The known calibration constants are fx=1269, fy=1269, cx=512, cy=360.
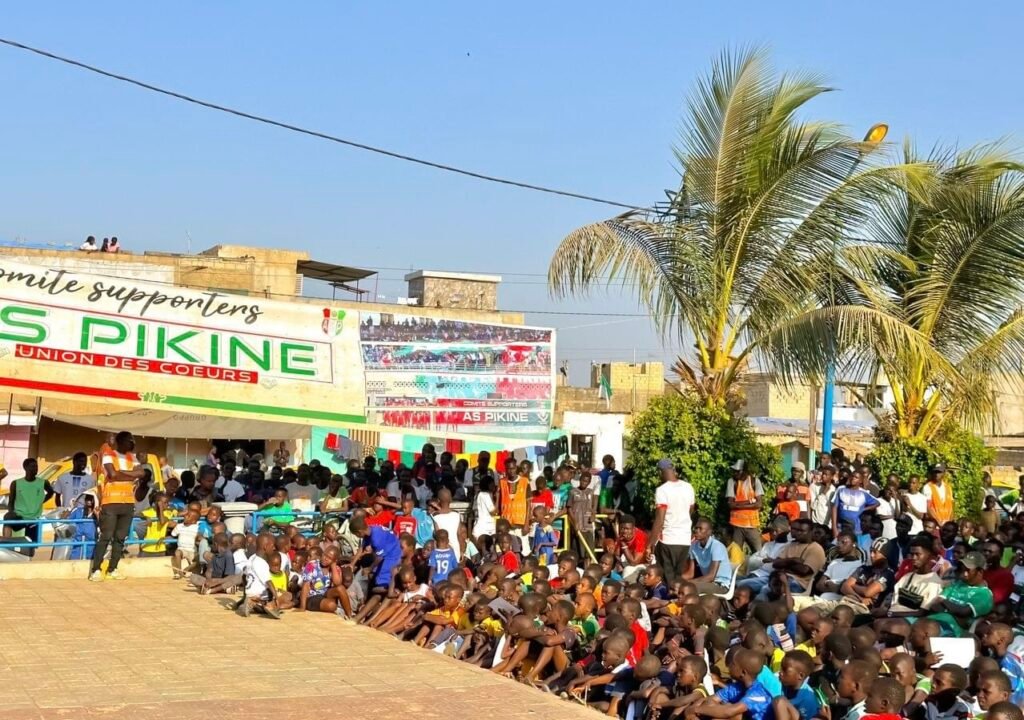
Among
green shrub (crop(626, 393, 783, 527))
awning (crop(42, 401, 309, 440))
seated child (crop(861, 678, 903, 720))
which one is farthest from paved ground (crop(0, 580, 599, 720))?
awning (crop(42, 401, 309, 440))

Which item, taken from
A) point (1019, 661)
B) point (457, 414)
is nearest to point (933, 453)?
point (457, 414)

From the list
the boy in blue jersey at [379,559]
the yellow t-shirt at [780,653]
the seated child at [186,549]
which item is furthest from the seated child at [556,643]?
the seated child at [186,549]

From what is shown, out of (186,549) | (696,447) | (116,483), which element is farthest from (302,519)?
(696,447)

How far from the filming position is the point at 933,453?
15.9 m

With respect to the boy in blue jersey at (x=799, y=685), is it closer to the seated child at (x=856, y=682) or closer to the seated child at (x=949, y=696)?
the seated child at (x=856, y=682)

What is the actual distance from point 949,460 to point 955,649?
7.88 meters

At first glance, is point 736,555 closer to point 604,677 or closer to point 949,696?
point 604,677

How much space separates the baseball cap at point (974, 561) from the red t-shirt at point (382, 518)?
233 inches

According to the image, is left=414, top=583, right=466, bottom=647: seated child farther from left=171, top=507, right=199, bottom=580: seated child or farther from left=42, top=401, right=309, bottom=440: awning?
left=42, top=401, right=309, bottom=440: awning

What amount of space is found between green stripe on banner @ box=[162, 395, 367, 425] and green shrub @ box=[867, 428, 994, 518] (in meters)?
6.71

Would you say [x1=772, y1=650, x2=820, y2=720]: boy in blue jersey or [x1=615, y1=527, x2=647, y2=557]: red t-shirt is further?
[x1=615, y1=527, x2=647, y2=557]: red t-shirt

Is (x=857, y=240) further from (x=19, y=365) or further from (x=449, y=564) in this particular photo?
(x=19, y=365)

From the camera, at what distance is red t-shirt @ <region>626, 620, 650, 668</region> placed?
8.88 meters

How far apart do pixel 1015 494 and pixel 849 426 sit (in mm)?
13314
